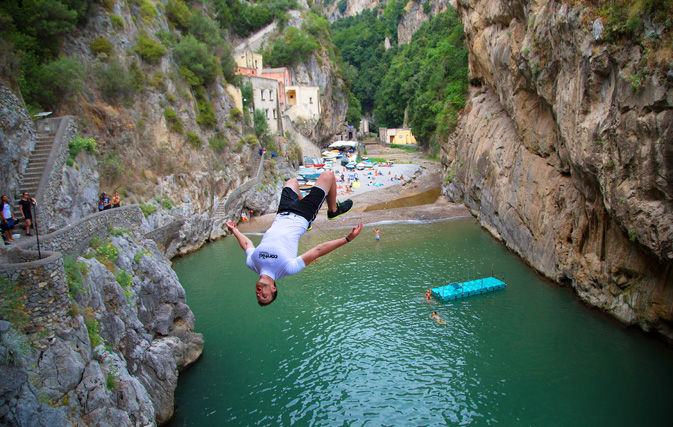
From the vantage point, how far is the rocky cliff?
1110 centimetres

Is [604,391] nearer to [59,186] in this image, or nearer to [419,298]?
[419,298]

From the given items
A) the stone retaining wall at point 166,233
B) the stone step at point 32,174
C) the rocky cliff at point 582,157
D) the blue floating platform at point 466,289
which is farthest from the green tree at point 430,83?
the stone step at point 32,174

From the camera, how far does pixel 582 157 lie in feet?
45.0

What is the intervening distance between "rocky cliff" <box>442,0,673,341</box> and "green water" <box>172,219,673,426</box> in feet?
5.95

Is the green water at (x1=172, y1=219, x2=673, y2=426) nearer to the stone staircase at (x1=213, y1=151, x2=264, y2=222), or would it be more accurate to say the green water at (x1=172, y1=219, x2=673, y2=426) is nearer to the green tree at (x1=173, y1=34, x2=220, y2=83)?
the stone staircase at (x1=213, y1=151, x2=264, y2=222)

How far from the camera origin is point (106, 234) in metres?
13.0

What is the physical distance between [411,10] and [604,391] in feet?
290

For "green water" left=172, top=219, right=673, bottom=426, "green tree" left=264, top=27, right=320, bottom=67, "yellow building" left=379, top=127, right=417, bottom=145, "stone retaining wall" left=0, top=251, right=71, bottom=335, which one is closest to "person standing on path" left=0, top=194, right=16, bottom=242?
"stone retaining wall" left=0, top=251, right=71, bottom=335

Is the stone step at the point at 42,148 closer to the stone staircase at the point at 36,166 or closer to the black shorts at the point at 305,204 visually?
the stone staircase at the point at 36,166

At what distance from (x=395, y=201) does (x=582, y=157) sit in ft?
78.8

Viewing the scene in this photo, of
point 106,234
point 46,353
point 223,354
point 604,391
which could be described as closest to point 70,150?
point 106,234

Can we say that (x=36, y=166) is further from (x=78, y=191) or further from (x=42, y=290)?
(x=42, y=290)

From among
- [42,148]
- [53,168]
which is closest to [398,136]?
[42,148]

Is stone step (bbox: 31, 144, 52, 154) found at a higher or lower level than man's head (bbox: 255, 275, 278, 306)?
higher
